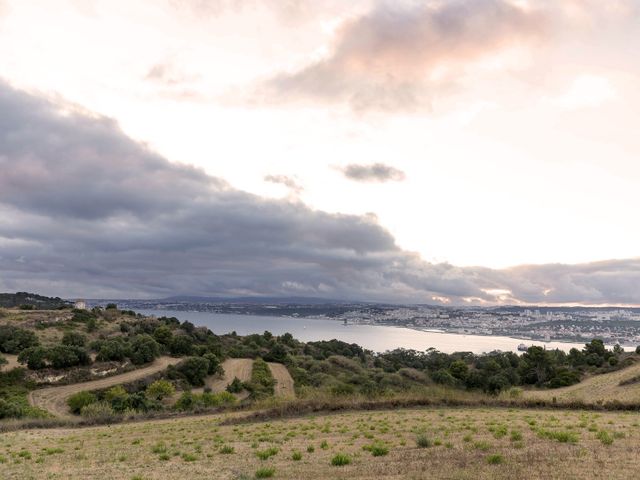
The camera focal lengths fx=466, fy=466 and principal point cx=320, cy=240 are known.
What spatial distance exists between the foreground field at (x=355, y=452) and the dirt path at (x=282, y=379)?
42.0 metres

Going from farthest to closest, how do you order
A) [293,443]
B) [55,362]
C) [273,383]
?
[273,383]
[55,362]
[293,443]

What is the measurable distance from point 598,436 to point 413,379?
6721 cm

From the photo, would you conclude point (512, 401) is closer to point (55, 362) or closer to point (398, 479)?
point (398, 479)

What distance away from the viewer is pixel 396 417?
72.6ft

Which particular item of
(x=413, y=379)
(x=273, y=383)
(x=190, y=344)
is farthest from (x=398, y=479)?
(x=190, y=344)

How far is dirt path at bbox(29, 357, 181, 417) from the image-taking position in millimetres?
49228

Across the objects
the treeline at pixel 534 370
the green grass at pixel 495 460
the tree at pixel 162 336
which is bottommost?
the treeline at pixel 534 370

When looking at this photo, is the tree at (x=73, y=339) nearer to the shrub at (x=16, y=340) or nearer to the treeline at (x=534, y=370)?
the shrub at (x=16, y=340)

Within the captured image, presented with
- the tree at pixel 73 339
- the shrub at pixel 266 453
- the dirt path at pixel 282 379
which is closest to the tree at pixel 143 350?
the tree at pixel 73 339

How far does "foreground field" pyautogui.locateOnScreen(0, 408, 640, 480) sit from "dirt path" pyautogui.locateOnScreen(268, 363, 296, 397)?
42.0 meters

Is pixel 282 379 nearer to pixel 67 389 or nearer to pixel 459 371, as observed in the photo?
pixel 459 371

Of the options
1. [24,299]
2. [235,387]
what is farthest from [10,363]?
[24,299]

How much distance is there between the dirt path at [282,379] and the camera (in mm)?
64562

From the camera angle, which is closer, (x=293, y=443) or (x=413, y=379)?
(x=293, y=443)
